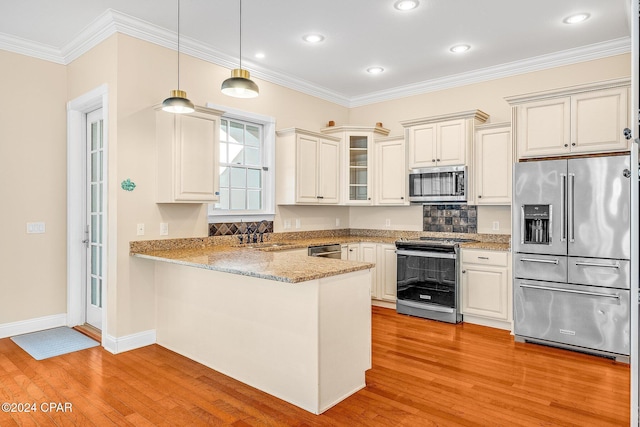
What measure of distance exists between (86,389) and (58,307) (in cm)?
182

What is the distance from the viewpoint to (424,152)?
5.05 meters

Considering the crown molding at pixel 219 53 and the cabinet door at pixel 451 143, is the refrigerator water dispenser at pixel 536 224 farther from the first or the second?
the crown molding at pixel 219 53

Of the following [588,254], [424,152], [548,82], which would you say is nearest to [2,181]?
[424,152]

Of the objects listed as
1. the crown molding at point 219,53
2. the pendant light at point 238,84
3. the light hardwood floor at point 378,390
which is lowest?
the light hardwood floor at point 378,390

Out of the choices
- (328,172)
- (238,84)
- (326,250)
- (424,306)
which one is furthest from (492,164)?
(238,84)

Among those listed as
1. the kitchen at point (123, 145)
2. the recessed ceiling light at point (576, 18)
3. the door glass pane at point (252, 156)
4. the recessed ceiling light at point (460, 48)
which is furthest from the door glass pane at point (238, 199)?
the recessed ceiling light at point (576, 18)

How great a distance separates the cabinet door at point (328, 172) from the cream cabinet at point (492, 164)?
5.78 feet

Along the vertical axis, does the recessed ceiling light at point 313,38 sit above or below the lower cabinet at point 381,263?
above

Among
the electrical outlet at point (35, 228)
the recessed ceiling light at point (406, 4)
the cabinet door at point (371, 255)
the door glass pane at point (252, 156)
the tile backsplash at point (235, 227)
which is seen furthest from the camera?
the cabinet door at point (371, 255)

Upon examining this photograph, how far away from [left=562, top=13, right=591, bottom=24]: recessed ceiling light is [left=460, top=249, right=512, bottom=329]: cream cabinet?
2.20 meters

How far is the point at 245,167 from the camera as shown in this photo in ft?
16.0

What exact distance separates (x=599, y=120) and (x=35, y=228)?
5.43 meters

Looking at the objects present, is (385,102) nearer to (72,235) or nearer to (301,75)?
(301,75)

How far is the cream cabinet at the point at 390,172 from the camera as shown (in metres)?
5.36
